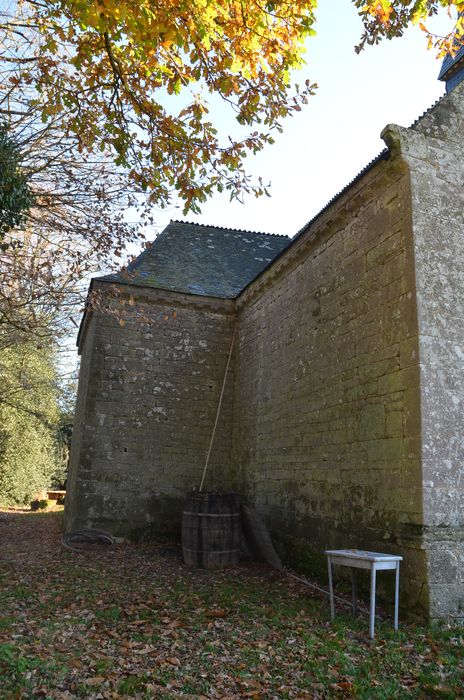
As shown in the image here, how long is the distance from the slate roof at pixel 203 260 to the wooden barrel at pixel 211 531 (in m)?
4.58

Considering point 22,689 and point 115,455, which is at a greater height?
point 115,455

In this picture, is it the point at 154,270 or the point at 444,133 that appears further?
the point at 154,270

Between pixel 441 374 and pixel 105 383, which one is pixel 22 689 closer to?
pixel 441 374

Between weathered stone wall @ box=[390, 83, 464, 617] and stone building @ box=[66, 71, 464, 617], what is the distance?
17mm

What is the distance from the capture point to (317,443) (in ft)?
23.7

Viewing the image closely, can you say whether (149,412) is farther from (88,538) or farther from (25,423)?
(25,423)

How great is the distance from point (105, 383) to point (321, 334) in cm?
470

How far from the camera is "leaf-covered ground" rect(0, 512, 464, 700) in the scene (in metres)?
3.55

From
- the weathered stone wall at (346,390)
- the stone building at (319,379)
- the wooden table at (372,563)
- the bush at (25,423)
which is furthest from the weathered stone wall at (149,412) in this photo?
the bush at (25,423)

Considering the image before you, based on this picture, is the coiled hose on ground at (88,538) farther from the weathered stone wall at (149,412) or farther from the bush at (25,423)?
the bush at (25,423)

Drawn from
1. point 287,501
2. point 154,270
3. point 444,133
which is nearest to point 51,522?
point 154,270

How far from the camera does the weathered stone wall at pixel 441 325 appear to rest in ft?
16.2

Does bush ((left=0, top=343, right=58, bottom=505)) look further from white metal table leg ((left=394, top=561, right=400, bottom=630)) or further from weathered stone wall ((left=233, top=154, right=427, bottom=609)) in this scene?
white metal table leg ((left=394, top=561, right=400, bottom=630))

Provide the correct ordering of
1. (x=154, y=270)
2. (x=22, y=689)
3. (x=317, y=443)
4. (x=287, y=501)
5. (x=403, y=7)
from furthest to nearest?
(x=154, y=270) → (x=287, y=501) → (x=317, y=443) → (x=403, y=7) → (x=22, y=689)
